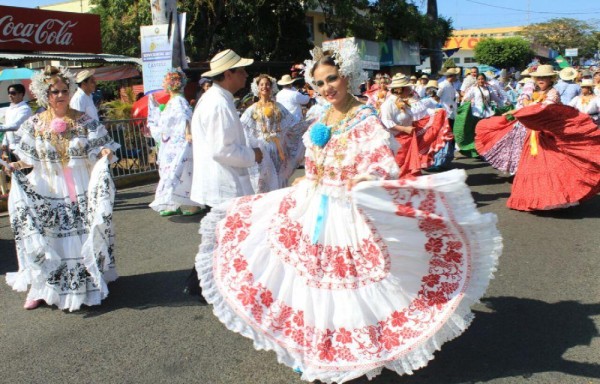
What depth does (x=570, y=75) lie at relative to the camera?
11680 mm

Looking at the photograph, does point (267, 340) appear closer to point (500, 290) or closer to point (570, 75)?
point (500, 290)

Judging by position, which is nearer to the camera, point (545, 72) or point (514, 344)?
point (514, 344)

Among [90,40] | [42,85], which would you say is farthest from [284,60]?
[42,85]

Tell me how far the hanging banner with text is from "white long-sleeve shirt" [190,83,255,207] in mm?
7033

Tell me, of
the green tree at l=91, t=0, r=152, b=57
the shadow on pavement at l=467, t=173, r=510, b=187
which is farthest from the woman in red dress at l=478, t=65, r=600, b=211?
the green tree at l=91, t=0, r=152, b=57

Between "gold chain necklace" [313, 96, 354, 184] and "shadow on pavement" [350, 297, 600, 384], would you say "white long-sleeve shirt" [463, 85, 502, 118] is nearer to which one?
"shadow on pavement" [350, 297, 600, 384]

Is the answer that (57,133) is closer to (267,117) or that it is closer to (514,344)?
(267,117)

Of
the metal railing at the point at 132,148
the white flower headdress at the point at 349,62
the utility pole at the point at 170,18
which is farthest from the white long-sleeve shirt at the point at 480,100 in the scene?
the white flower headdress at the point at 349,62

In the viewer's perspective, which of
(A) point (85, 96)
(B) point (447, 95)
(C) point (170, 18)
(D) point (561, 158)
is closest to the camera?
(D) point (561, 158)

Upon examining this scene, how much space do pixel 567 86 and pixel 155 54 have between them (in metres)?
8.60

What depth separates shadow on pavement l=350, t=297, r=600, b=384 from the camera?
3.38m

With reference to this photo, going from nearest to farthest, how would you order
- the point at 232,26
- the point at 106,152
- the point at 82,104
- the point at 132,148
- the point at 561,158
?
the point at 106,152, the point at 561,158, the point at 82,104, the point at 132,148, the point at 232,26

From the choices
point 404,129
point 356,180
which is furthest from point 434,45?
point 356,180

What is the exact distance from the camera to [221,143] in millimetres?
3980
